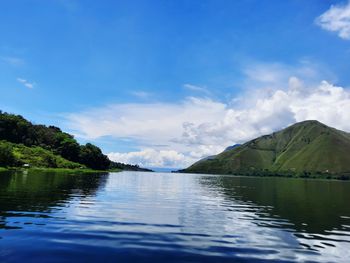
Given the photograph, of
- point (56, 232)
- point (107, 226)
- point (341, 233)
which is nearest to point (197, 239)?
point (107, 226)

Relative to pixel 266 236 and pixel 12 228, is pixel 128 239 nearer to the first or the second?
A: pixel 12 228

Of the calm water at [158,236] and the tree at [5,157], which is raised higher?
the tree at [5,157]

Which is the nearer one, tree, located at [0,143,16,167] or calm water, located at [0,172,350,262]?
calm water, located at [0,172,350,262]

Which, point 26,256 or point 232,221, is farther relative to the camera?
point 232,221

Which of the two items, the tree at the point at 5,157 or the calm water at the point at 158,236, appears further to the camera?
the tree at the point at 5,157

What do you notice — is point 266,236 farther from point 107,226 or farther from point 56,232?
point 56,232

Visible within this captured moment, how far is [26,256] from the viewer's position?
23922 millimetres

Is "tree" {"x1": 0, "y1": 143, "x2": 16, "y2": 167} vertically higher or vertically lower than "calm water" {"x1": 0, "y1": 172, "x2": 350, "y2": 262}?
higher

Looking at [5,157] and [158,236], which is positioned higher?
[5,157]

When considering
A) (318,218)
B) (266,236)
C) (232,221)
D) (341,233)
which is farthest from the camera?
(318,218)

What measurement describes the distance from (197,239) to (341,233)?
60.7 ft

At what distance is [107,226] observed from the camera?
123ft

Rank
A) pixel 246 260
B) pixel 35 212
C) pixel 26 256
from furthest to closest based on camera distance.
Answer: pixel 35 212
pixel 246 260
pixel 26 256

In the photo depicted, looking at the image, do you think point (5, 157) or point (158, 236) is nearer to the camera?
point (158, 236)
